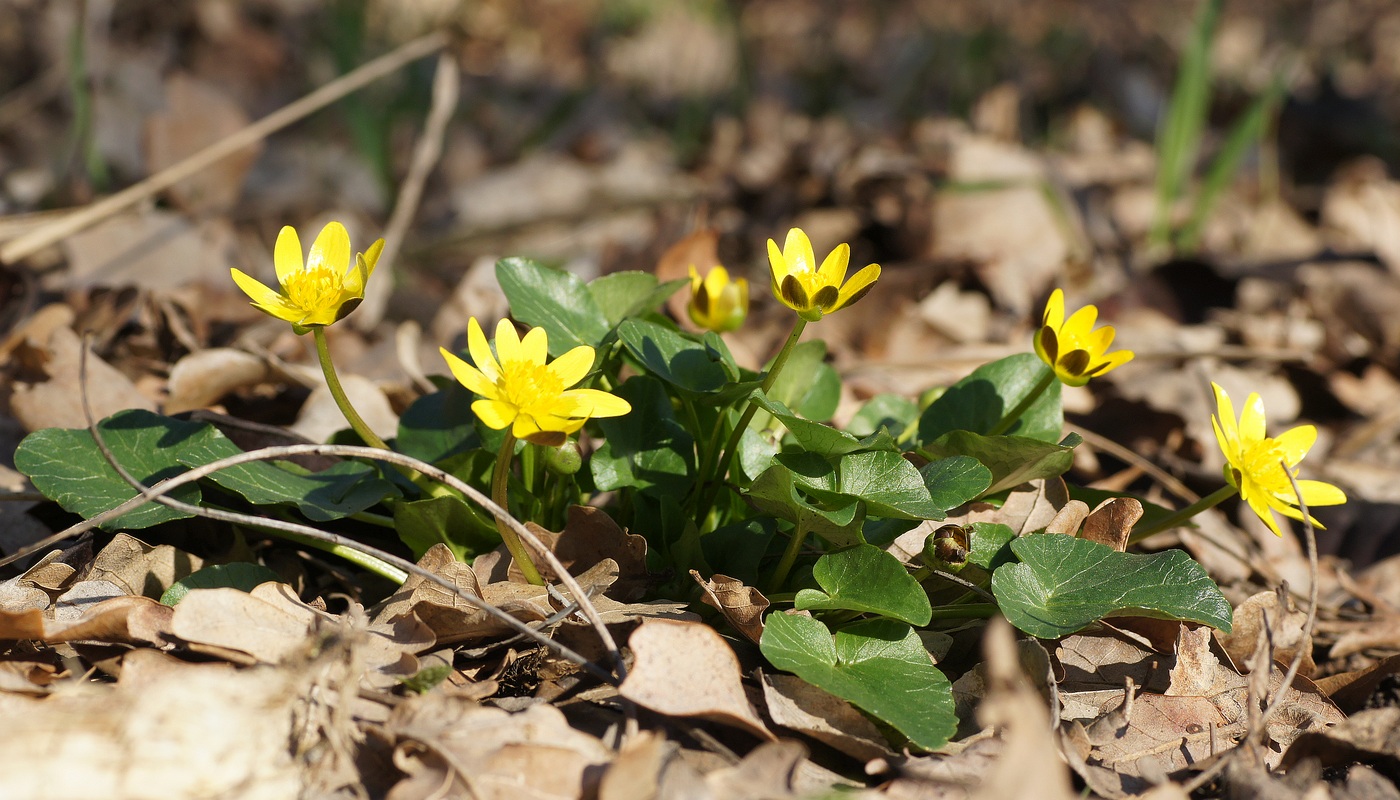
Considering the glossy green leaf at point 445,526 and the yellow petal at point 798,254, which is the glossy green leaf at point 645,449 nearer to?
the glossy green leaf at point 445,526

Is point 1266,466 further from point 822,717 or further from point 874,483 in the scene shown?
point 822,717

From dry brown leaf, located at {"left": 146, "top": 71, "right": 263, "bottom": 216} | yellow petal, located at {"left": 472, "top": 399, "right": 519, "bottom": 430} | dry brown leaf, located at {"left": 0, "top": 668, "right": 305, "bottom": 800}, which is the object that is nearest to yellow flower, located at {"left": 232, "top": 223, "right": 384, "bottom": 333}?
yellow petal, located at {"left": 472, "top": 399, "right": 519, "bottom": 430}

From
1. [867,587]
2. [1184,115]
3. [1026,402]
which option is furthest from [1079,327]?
[1184,115]

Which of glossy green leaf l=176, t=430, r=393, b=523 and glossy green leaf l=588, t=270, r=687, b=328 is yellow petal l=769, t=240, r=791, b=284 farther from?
glossy green leaf l=176, t=430, r=393, b=523

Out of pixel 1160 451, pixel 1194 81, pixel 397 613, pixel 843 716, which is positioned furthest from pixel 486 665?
pixel 1194 81

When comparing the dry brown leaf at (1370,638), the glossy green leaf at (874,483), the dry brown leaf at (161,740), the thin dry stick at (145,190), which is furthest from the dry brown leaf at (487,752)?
the thin dry stick at (145,190)

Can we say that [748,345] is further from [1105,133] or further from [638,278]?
[1105,133]
